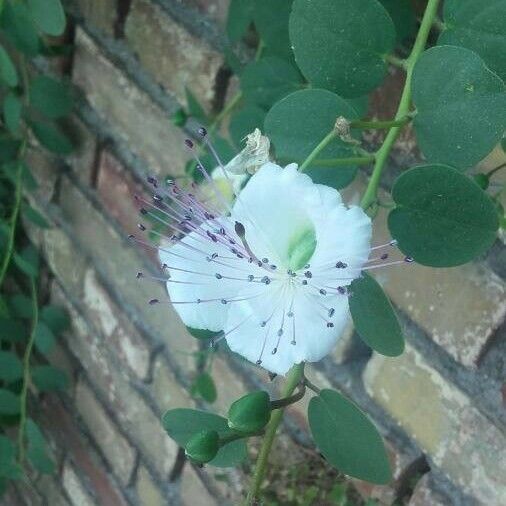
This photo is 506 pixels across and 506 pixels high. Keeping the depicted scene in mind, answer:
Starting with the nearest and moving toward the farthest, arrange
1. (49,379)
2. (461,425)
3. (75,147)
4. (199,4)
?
1. (461,425)
2. (199,4)
3. (75,147)
4. (49,379)

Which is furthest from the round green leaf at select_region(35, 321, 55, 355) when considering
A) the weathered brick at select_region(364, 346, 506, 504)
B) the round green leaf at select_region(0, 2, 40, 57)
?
the weathered brick at select_region(364, 346, 506, 504)

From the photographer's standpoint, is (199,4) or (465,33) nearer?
(465,33)

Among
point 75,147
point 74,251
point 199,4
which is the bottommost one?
point 74,251

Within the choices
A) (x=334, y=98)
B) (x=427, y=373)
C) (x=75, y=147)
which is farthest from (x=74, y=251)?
(x=334, y=98)

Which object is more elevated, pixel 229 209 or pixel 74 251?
pixel 229 209

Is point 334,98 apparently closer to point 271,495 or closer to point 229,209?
point 229,209

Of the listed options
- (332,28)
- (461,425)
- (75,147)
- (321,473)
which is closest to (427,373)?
(461,425)

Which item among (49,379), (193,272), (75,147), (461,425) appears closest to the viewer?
(193,272)
